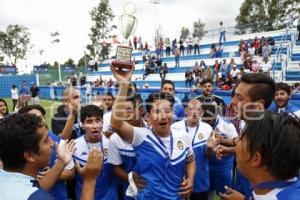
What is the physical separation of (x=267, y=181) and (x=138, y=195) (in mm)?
1412

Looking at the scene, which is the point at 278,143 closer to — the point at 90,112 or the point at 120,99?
the point at 120,99

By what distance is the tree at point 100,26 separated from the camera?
49.8 metres

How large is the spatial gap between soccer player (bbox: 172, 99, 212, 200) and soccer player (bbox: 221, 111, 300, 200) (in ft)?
6.63

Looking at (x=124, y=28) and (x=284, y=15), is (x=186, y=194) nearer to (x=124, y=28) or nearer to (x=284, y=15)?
(x=124, y=28)

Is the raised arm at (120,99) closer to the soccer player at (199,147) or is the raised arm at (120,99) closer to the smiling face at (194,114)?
the soccer player at (199,147)

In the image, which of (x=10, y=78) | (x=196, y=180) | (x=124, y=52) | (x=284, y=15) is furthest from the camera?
(x=284, y=15)

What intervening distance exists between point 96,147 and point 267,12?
4943cm

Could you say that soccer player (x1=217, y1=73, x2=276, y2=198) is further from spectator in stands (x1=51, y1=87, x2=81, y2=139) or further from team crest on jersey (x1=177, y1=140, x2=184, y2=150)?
spectator in stands (x1=51, y1=87, x2=81, y2=139)

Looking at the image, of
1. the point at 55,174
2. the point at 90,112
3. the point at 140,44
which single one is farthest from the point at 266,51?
the point at 55,174

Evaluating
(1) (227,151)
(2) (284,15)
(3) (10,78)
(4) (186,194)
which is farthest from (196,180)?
(2) (284,15)

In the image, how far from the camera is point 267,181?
1762mm

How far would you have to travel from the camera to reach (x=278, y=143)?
168 cm

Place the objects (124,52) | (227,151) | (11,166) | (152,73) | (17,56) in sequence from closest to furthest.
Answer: (11,166) → (124,52) → (227,151) → (152,73) → (17,56)

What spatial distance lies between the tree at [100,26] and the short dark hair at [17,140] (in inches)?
1898
